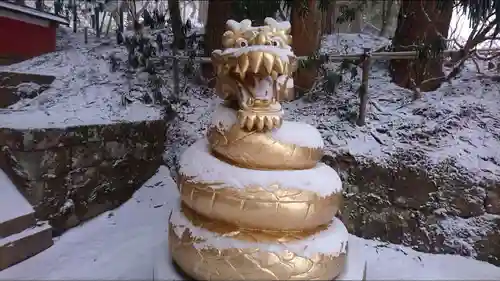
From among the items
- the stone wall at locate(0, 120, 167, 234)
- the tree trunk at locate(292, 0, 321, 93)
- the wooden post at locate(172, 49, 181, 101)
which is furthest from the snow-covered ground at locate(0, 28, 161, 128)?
the tree trunk at locate(292, 0, 321, 93)

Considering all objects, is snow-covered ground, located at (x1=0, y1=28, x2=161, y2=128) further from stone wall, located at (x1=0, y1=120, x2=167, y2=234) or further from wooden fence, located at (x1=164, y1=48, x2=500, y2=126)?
wooden fence, located at (x1=164, y1=48, x2=500, y2=126)

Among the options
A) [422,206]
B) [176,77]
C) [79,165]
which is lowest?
[422,206]

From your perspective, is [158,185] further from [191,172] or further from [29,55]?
[29,55]

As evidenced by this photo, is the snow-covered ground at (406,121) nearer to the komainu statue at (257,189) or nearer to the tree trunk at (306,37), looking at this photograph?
the tree trunk at (306,37)

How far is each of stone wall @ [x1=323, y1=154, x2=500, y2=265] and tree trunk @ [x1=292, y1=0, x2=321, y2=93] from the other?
1158 millimetres

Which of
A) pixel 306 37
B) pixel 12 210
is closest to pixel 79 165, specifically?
pixel 12 210

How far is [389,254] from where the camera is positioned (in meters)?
2.72

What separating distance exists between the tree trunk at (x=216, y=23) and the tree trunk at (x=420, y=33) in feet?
5.47

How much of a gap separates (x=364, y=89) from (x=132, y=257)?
6.88 feet

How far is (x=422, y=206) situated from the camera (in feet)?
9.23

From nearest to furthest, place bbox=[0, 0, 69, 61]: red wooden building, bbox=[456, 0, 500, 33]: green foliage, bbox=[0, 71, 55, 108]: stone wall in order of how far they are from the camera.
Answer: bbox=[456, 0, 500, 33]: green foliage, bbox=[0, 71, 55, 108]: stone wall, bbox=[0, 0, 69, 61]: red wooden building

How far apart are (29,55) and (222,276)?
4.30 meters

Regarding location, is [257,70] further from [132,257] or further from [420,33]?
[420,33]

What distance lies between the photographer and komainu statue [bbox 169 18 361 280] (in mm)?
1341
